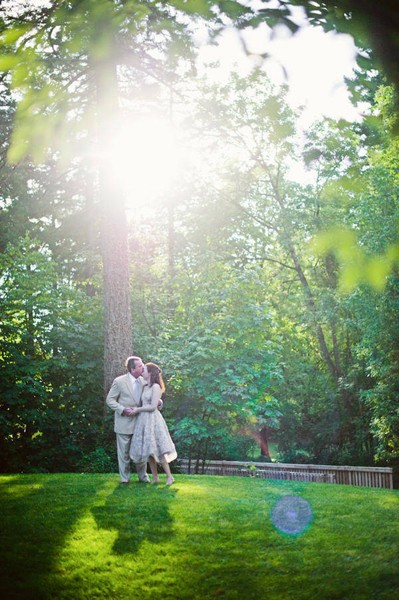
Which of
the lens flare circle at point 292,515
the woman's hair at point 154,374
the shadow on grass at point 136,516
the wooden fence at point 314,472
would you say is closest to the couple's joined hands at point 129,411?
the woman's hair at point 154,374

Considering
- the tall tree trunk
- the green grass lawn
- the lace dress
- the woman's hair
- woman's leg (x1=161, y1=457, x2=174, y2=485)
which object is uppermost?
the tall tree trunk

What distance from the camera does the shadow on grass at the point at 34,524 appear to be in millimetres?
5029

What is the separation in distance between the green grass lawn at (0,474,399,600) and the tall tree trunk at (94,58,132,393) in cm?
557

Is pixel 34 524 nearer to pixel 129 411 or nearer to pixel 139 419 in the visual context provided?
pixel 129 411

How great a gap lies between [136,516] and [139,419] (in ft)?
8.92

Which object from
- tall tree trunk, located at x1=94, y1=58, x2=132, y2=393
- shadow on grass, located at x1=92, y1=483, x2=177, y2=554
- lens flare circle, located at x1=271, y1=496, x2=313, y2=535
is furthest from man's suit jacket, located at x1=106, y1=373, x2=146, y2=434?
tall tree trunk, located at x1=94, y1=58, x2=132, y2=393

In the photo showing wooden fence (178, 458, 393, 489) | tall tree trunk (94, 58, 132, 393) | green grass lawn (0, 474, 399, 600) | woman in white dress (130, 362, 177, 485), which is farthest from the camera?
wooden fence (178, 458, 393, 489)

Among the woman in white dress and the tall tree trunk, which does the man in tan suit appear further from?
the tall tree trunk

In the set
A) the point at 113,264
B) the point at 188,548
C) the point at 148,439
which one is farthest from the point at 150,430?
the point at 113,264

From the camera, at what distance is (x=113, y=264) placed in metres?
14.9

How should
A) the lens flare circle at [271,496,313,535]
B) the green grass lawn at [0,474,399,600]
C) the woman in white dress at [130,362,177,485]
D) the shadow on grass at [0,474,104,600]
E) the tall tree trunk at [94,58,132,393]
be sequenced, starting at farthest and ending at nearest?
the tall tree trunk at [94,58,132,393]
the woman in white dress at [130,362,177,485]
the lens flare circle at [271,496,313,535]
the shadow on grass at [0,474,104,600]
the green grass lawn at [0,474,399,600]

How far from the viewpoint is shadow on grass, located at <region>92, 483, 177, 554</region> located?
6195 millimetres

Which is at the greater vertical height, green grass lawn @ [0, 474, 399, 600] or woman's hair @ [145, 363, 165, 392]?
woman's hair @ [145, 363, 165, 392]

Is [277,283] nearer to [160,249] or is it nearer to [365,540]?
[160,249]
